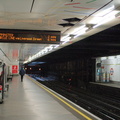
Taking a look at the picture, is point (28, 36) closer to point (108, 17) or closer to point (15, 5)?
point (15, 5)

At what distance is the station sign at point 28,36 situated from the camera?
7927 millimetres

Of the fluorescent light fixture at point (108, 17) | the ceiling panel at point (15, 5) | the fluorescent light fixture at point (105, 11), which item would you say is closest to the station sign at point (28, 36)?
the fluorescent light fixture at point (108, 17)

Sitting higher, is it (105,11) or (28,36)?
(105,11)

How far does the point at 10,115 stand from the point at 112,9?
3.85m

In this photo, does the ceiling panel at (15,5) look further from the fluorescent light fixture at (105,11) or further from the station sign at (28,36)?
the station sign at (28,36)

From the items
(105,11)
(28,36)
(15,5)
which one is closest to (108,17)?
(105,11)

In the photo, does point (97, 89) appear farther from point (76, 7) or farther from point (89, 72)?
point (76, 7)

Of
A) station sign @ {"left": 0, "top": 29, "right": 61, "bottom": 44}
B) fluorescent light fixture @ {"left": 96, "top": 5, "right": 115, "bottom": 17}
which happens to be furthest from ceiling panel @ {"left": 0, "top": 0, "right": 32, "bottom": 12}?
station sign @ {"left": 0, "top": 29, "right": 61, "bottom": 44}

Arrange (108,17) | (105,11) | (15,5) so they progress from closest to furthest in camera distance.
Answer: (15,5), (105,11), (108,17)

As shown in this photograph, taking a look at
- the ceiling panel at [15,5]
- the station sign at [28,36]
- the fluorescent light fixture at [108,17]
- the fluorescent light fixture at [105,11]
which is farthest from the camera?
the station sign at [28,36]

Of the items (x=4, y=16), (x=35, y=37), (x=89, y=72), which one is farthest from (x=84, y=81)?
(x=4, y=16)

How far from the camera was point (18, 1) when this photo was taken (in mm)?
4977

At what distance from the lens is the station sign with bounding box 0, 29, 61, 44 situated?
7.93m

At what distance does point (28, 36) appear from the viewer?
26.8 ft
